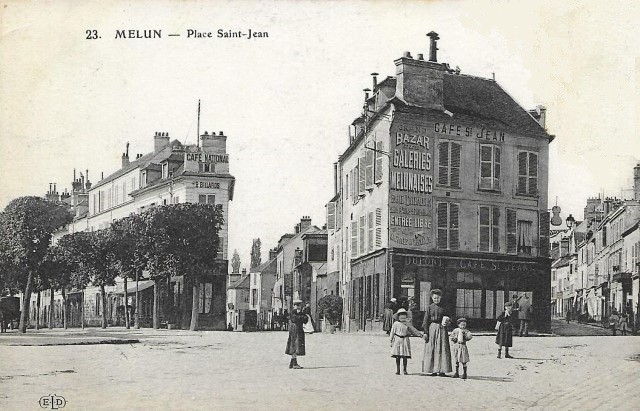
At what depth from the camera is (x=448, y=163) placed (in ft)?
A: 48.2

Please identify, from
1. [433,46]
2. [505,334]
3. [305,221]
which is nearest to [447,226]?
[505,334]

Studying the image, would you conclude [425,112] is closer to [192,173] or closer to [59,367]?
[192,173]

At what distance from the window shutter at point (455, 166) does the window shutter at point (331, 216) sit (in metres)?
1.99

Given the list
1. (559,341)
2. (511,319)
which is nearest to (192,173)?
(511,319)

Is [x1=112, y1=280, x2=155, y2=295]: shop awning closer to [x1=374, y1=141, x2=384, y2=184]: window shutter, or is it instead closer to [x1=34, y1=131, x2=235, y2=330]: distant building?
[x1=34, y1=131, x2=235, y2=330]: distant building

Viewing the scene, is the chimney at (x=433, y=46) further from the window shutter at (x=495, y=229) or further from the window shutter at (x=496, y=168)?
the window shutter at (x=495, y=229)

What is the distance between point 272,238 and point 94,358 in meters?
3.18

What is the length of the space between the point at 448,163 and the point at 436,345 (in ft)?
11.6

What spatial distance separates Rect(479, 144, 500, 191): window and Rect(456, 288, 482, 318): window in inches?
69.2

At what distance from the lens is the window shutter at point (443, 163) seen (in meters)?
14.7

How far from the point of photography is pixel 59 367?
12906 millimetres

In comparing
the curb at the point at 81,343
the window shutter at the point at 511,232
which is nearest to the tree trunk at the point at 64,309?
the curb at the point at 81,343

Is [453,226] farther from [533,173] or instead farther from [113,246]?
[113,246]

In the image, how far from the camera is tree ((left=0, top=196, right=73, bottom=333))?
1422 cm
